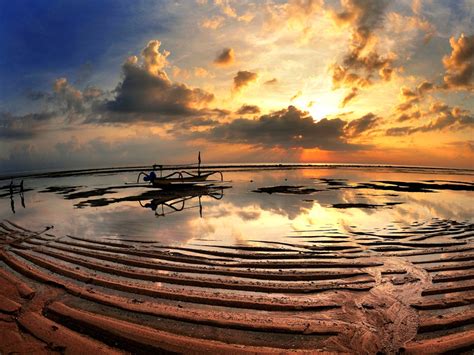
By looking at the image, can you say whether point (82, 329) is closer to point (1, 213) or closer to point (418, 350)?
point (418, 350)

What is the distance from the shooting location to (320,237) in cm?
1446

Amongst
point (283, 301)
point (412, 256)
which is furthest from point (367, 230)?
point (283, 301)

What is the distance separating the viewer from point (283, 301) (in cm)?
702

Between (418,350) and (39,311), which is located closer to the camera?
(418,350)

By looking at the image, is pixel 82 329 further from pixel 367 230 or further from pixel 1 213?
pixel 1 213

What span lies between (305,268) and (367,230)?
827cm

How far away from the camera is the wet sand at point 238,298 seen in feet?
17.5

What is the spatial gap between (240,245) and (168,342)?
7.83m

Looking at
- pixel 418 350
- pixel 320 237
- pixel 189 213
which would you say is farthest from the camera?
pixel 189 213

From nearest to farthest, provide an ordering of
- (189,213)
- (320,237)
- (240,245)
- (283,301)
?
(283,301), (240,245), (320,237), (189,213)

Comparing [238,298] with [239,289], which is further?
[239,289]

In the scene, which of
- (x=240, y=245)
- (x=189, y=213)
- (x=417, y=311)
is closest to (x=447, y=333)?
(x=417, y=311)

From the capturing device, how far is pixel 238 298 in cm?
716

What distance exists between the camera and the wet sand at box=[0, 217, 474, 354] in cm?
533
